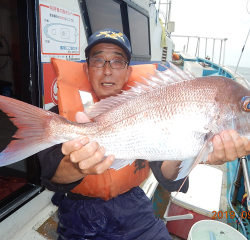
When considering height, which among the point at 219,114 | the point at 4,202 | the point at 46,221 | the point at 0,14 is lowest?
the point at 46,221

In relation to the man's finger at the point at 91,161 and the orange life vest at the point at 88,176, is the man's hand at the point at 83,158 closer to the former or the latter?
the man's finger at the point at 91,161

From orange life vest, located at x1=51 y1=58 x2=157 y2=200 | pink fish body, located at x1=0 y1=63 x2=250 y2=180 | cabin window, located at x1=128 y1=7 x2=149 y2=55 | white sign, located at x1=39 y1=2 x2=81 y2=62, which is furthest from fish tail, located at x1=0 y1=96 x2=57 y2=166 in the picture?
cabin window, located at x1=128 y1=7 x2=149 y2=55

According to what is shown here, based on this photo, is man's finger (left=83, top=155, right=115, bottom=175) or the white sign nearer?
man's finger (left=83, top=155, right=115, bottom=175)

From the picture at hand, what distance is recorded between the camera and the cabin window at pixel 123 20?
245 cm

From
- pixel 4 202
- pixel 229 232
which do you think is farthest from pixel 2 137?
pixel 229 232

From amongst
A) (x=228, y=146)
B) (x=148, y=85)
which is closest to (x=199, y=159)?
(x=228, y=146)

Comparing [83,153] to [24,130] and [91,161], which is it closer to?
[91,161]

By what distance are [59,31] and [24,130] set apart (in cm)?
134

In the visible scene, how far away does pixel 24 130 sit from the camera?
3.51ft

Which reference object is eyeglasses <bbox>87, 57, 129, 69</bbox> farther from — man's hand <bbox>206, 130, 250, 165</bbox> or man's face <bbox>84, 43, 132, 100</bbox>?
man's hand <bbox>206, 130, 250, 165</bbox>

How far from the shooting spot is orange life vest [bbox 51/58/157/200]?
1.66m

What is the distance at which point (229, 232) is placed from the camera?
6.33 ft

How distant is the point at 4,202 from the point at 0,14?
9.12ft

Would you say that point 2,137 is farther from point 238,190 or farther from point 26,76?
point 238,190
